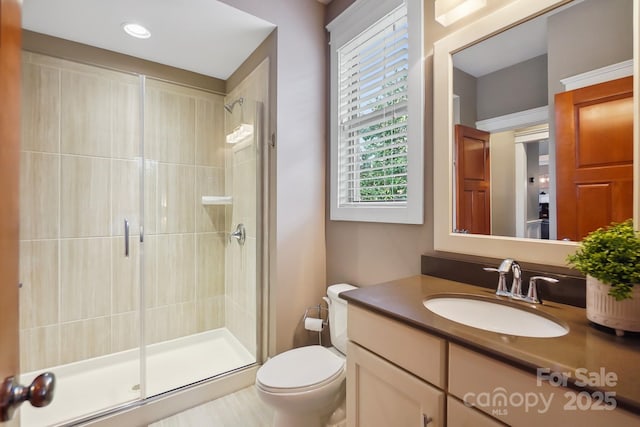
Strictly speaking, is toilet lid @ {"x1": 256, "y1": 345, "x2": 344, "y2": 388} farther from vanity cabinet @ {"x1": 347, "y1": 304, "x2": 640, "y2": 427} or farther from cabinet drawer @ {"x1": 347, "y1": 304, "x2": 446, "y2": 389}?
cabinet drawer @ {"x1": 347, "y1": 304, "x2": 446, "y2": 389}

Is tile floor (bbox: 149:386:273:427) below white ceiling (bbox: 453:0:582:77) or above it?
below

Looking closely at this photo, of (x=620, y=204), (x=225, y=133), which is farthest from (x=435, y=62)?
(x=225, y=133)

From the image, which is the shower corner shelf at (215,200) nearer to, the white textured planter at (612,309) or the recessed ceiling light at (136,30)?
the recessed ceiling light at (136,30)

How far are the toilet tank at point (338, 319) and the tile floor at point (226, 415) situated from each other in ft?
1.86

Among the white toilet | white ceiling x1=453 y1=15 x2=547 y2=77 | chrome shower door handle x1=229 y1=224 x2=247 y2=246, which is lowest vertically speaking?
the white toilet

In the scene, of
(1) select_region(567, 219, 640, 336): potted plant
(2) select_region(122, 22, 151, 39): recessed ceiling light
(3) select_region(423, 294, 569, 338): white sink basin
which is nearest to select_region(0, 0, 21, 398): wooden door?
(3) select_region(423, 294, 569, 338): white sink basin

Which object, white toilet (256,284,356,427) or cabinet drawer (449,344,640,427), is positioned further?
white toilet (256,284,356,427)

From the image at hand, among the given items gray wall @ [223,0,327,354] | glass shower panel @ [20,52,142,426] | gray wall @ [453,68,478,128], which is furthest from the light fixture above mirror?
glass shower panel @ [20,52,142,426]

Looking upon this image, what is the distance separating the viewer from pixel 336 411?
1.59m

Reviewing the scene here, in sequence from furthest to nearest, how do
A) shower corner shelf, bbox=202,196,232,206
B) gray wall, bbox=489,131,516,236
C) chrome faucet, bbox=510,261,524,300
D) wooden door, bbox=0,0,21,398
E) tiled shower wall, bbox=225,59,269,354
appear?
shower corner shelf, bbox=202,196,232,206, tiled shower wall, bbox=225,59,269,354, gray wall, bbox=489,131,516,236, chrome faucet, bbox=510,261,524,300, wooden door, bbox=0,0,21,398

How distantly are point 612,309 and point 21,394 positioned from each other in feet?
4.36

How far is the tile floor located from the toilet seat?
419 mm

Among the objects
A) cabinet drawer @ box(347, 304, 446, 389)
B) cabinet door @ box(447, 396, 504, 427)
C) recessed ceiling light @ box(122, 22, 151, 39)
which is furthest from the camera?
recessed ceiling light @ box(122, 22, 151, 39)

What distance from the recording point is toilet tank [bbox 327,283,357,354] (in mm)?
1693
